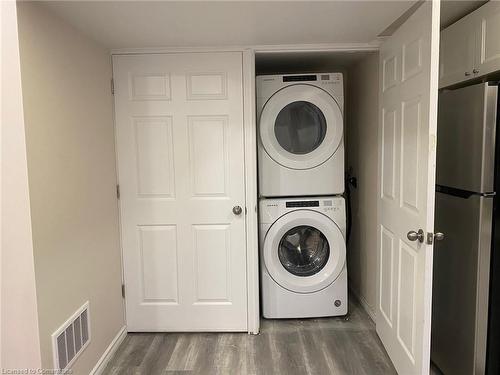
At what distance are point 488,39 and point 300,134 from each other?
1.23 m

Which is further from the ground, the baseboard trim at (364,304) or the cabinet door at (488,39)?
the cabinet door at (488,39)

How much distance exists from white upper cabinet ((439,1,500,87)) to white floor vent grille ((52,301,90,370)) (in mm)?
2368

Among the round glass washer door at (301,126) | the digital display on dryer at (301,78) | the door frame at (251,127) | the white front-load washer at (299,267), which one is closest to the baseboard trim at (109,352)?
the door frame at (251,127)

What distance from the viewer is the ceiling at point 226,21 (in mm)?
1669

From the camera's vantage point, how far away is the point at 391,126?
2.03 metres

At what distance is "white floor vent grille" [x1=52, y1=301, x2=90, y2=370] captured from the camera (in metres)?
1.69

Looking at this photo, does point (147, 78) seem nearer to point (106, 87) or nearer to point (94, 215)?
point (106, 87)

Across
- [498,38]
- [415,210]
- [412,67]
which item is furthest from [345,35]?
[415,210]

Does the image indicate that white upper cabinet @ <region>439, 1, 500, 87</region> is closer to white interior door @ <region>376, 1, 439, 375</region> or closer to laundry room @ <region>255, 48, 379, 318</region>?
white interior door @ <region>376, 1, 439, 375</region>

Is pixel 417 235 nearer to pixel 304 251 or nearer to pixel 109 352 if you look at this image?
pixel 304 251

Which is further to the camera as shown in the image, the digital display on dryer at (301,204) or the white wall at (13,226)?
the digital display on dryer at (301,204)

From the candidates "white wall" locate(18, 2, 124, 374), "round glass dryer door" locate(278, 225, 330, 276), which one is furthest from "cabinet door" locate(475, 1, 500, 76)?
"white wall" locate(18, 2, 124, 374)

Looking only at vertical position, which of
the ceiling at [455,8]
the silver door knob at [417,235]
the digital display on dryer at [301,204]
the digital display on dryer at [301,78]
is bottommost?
the silver door knob at [417,235]

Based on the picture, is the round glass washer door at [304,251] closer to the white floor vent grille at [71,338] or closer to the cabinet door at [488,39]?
the white floor vent grille at [71,338]
